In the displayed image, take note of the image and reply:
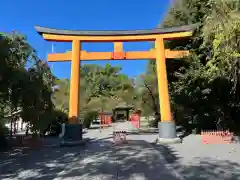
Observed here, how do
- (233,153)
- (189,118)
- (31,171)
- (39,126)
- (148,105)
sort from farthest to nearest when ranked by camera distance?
(148,105) → (189,118) → (39,126) → (233,153) → (31,171)

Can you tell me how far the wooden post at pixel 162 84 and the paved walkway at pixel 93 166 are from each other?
10.9ft

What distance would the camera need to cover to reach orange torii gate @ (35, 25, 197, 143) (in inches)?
501

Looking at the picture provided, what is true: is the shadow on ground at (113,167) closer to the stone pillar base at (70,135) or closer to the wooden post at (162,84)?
the stone pillar base at (70,135)

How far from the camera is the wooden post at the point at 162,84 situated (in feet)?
42.5

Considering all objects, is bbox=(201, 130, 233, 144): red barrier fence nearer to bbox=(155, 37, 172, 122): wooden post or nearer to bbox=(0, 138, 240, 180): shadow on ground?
bbox=(155, 37, 172, 122): wooden post

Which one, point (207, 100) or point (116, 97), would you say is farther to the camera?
point (116, 97)

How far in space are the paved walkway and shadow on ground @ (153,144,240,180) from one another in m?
0.44

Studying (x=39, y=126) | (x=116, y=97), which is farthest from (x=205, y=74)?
(x=116, y=97)

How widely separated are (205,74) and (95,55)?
18.2ft

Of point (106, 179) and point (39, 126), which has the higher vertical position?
point (39, 126)

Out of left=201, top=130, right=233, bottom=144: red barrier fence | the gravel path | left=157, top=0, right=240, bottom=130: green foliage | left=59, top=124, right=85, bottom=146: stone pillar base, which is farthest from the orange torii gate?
the gravel path

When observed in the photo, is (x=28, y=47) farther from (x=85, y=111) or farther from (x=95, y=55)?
(x=85, y=111)

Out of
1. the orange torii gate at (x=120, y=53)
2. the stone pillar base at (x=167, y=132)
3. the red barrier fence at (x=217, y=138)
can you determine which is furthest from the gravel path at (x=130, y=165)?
the orange torii gate at (x=120, y=53)

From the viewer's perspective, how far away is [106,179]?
6223 millimetres
